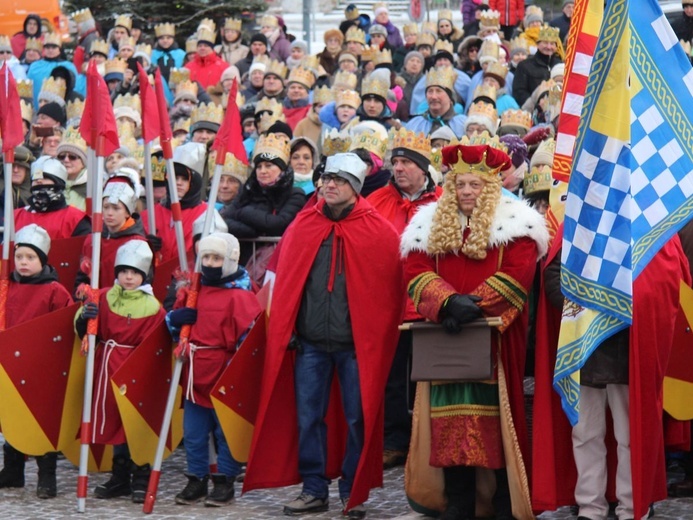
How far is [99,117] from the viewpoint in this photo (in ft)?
32.5

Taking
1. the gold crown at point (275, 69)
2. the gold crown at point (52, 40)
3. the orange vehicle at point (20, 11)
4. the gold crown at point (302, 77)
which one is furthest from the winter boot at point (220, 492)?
the orange vehicle at point (20, 11)

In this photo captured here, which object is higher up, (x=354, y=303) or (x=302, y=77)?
(x=302, y=77)

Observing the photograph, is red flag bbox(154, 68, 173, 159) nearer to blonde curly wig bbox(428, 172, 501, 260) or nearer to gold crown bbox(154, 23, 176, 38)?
blonde curly wig bbox(428, 172, 501, 260)

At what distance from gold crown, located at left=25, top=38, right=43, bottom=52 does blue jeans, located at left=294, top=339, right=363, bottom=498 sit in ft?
40.9

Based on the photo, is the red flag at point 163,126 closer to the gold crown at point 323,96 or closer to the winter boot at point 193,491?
the winter boot at point 193,491

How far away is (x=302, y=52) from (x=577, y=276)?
12.5 meters

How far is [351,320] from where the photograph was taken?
29.7ft

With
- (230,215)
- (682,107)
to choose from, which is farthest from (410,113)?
(682,107)

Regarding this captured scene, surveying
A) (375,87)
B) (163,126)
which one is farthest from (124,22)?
(163,126)

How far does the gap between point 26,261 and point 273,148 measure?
192cm

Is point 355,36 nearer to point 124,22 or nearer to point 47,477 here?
point 124,22

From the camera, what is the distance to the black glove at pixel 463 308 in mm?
8234

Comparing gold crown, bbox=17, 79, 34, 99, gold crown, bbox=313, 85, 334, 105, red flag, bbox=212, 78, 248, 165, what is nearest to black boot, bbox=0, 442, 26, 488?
red flag, bbox=212, 78, 248, 165

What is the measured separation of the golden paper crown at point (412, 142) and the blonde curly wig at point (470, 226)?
3.61 ft
